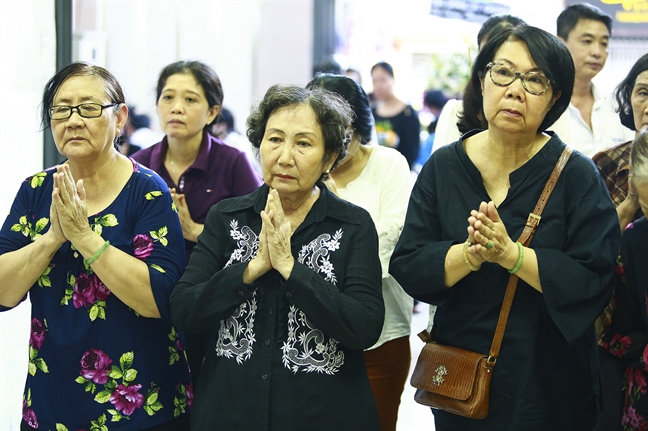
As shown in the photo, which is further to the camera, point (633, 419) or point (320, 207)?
point (633, 419)

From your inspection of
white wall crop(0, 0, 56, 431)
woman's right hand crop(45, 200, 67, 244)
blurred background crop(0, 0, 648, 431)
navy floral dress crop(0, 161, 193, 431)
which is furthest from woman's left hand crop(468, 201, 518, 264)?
white wall crop(0, 0, 56, 431)

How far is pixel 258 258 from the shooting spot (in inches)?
85.0

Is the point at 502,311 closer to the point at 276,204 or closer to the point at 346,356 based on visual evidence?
the point at 346,356

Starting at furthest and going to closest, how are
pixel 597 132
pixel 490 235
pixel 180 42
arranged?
pixel 180 42 → pixel 597 132 → pixel 490 235

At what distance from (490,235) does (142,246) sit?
106cm

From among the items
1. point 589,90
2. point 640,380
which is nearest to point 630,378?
point 640,380

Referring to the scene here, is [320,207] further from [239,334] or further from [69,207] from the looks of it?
[69,207]

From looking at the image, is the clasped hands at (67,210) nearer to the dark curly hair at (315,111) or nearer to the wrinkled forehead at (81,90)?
the wrinkled forehead at (81,90)

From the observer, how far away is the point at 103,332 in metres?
2.34

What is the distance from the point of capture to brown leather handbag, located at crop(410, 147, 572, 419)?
224 centimetres

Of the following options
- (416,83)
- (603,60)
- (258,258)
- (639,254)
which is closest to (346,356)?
(258,258)

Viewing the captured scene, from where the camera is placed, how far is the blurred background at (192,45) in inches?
130

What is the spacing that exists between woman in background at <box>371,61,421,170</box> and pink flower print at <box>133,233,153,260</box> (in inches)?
194

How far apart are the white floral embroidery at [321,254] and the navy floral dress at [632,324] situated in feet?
3.24
